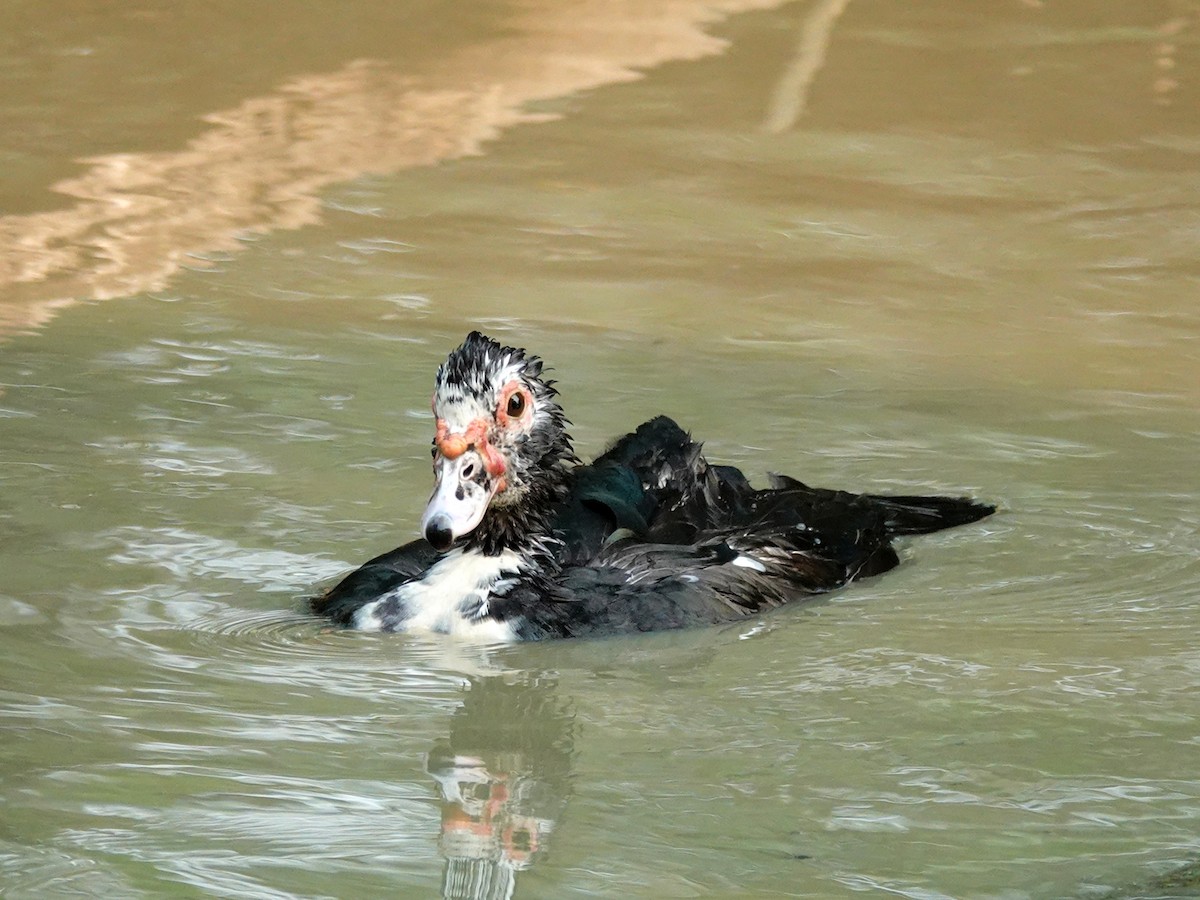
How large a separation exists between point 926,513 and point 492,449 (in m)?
2.02

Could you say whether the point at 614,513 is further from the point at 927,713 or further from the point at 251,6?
the point at 251,6

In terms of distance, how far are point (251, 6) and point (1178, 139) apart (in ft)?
23.3

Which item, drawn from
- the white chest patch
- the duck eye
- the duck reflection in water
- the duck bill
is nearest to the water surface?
the duck reflection in water

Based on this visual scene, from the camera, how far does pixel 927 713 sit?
19.7 feet

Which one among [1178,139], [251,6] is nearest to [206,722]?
[1178,139]

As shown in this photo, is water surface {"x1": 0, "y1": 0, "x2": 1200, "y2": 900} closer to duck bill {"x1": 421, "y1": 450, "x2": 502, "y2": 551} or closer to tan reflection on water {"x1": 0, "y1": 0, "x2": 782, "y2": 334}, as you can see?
tan reflection on water {"x1": 0, "y1": 0, "x2": 782, "y2": 334}

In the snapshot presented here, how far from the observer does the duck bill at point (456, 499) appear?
6.37m

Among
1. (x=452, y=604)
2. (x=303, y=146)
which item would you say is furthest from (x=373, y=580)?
(x=303, y=146)

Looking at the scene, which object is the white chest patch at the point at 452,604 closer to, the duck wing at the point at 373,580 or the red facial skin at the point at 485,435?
the duck wing at the point at 373,580

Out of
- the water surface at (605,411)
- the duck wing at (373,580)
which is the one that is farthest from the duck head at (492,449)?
the water surface at (605,411)

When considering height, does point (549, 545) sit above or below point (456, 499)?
below

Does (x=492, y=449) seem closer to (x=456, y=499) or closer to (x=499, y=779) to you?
(x=456, y=499)

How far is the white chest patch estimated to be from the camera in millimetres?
6652

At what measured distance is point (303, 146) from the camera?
14.6 m
